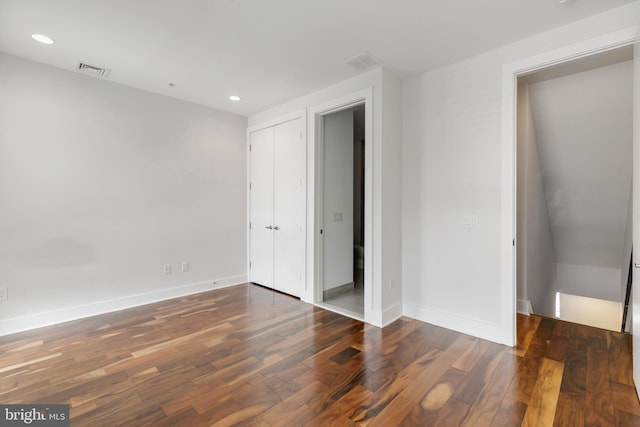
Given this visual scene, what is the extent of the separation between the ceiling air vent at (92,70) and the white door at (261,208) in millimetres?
1975

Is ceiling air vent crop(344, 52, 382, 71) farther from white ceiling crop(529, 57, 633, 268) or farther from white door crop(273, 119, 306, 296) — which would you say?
white ceiling crop(529, 57, 633, 268)

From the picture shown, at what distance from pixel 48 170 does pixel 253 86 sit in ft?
7.69

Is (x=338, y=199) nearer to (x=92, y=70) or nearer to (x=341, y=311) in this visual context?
(x=341, y=311)

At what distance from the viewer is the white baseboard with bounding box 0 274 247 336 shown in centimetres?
287

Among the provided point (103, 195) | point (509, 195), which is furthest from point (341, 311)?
point (103, 195)

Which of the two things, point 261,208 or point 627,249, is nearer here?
point 627,249

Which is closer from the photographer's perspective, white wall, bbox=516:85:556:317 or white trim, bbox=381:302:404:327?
white trim, bbox=381:302:404:327

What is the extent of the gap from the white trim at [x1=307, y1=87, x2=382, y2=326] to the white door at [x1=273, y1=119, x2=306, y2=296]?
18cm

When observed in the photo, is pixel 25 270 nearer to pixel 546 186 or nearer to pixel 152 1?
pixel 152 1

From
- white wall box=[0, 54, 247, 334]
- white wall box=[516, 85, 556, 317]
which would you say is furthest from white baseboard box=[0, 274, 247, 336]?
white wall box=[516, 85, 556, 317]

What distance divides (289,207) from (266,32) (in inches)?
86.7

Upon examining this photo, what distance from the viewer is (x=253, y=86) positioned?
11.6 ft

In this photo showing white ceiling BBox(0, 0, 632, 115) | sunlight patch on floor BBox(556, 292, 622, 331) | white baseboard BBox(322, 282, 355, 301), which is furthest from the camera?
sunlight patch on floor BBox(556, 292, 622, 331)

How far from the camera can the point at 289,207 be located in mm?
4102
